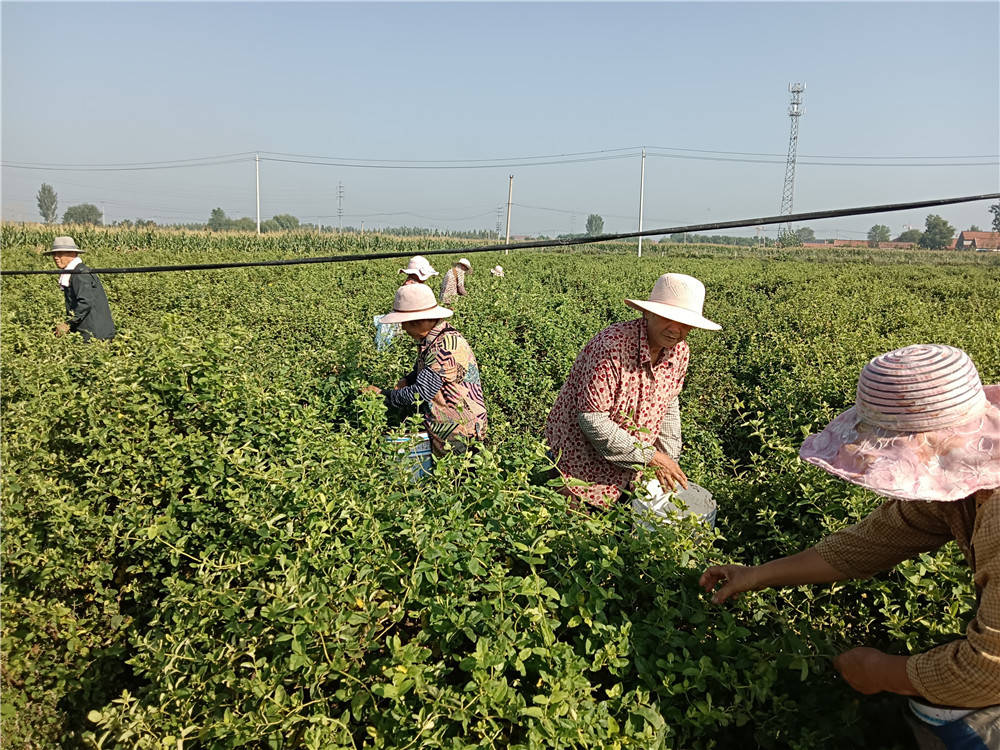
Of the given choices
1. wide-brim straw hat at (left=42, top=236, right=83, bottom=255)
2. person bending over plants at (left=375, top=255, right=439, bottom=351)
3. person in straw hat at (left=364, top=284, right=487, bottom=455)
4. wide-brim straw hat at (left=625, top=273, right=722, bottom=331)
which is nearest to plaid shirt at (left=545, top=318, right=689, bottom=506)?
wide-brim straw hat at (left=625, top=273, right=722, bottom=331)

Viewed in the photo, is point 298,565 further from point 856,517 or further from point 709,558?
point 856,517

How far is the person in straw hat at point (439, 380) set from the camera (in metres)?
4.01

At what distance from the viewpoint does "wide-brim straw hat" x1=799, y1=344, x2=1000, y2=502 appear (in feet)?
4.75

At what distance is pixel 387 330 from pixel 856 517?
4.31 m

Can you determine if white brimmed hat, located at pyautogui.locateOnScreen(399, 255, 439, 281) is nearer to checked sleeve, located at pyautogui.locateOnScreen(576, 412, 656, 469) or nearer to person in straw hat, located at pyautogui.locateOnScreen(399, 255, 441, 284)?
person in straw hat, located at pyautogui.locateOnScreen(399, 255, 441, 284)

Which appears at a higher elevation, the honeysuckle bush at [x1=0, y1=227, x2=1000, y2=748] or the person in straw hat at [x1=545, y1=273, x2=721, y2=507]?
the person in straw hat at [x1=545, y1=273, x2=721, y2=507]

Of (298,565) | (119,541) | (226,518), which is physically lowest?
(119,541)

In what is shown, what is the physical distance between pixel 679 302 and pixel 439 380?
63.0 inches

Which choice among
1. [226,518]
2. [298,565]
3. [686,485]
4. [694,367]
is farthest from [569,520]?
[694,367]

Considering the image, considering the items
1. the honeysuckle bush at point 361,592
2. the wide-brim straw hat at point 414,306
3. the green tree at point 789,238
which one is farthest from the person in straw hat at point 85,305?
the green tree at point 789,238

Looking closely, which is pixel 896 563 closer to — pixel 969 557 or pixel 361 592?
pixel 969 557

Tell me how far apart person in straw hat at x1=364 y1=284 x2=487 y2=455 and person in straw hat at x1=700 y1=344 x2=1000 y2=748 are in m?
2.49

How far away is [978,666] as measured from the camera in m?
1.43

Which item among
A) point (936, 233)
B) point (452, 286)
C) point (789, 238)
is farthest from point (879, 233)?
point (452, 286)
